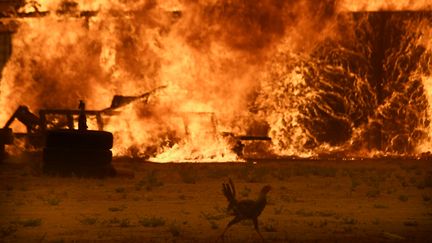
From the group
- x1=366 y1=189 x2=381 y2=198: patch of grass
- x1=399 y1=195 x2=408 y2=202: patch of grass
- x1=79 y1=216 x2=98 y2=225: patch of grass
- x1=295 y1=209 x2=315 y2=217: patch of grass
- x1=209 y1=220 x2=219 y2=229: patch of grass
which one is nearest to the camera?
x1=209 y1=220 x2=219 y2=229: patch of grass

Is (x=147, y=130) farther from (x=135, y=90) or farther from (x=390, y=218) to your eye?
(x=390, y=218)

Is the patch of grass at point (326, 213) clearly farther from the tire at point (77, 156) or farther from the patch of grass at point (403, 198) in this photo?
the tire at point (77, 156)

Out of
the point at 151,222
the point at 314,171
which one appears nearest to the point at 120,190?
the point at 151,222

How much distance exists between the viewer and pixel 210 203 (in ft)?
43.9

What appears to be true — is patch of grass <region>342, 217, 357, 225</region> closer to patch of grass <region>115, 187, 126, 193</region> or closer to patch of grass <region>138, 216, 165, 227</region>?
patch of grass <region>138, 216, 165, 227</region>

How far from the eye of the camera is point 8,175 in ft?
61.0

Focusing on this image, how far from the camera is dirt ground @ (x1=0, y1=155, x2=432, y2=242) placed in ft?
33.1

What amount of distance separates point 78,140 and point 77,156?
355mm

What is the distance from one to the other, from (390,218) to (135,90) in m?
15.5

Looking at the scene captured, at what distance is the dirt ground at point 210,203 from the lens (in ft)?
33.1

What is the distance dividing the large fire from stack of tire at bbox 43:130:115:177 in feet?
18.0

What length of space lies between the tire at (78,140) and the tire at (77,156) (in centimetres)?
10

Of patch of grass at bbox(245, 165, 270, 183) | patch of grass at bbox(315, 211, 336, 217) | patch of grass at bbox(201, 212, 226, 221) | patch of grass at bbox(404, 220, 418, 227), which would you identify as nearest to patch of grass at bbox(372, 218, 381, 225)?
patch of grass at bbox(404, 220, 418, 227)

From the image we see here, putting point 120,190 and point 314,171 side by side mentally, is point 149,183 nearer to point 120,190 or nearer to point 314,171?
point 120,190
